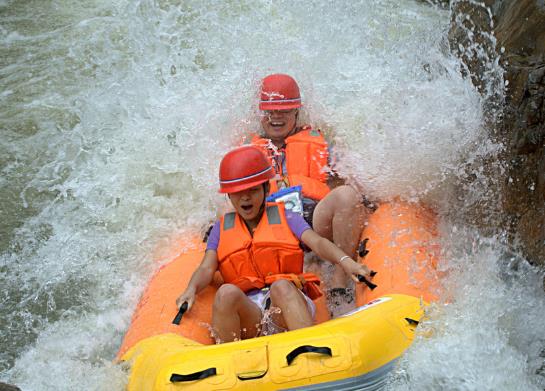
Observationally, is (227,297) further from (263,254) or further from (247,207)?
(247,207)

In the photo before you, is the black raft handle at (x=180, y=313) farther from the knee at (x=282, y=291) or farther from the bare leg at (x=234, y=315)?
the knee at (x=282, y=291)

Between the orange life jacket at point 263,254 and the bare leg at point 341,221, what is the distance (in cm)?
36

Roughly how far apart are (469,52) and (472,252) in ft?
4.99

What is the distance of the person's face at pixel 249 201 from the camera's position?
3934mm

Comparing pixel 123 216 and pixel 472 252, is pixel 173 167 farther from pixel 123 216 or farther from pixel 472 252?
pixel 472 252

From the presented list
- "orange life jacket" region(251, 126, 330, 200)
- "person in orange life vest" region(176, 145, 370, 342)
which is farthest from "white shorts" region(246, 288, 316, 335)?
"orange life jacket" region(251, 126, 330, 200)

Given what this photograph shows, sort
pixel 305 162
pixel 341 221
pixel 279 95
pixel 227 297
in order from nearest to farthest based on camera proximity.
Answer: pixel 227 297
pixel 341 221
pixel 305 162
pixel 279 95

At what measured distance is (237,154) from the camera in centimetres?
393

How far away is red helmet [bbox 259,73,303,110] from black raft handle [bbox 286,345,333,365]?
2.68m

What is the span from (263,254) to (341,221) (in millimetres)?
626

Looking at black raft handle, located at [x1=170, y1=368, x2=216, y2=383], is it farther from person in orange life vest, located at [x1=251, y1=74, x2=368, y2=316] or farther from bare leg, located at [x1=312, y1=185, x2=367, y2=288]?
bare leg, located at [x1=312, y1=185, x2=367, y2=288]

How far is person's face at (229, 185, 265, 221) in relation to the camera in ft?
12.9

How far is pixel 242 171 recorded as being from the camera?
385 cm

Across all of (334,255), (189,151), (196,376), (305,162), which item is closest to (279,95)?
(305,162)
